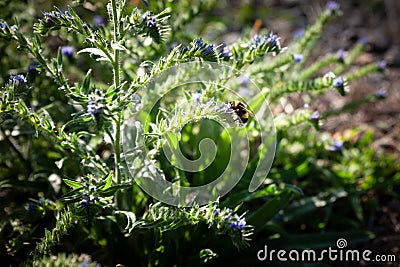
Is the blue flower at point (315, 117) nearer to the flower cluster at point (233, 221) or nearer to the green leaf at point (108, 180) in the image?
the flower cluster at point (233, 221)

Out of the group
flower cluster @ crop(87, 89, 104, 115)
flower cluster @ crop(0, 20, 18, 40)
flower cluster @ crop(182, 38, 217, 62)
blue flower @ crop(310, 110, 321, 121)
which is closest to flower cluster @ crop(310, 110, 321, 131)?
blue flower @ crop(310, 110, 321, 121)

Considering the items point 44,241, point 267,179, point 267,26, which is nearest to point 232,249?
point 267,179

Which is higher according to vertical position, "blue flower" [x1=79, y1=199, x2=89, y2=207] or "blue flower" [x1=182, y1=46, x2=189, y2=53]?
"blue flower" [x1=182, y1=46, x2=189, y2=53]

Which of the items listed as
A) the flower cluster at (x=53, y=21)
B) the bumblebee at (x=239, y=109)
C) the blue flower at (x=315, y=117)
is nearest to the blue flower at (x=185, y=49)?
the bumblebee at (x=239, y=109)

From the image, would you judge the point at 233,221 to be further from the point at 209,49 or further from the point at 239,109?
the point at 209,49

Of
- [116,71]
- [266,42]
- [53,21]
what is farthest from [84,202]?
[266,42]

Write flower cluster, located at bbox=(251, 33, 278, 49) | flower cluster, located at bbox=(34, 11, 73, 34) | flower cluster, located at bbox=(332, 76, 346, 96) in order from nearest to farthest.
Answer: flower cluster, located at bbox=(34, 11, 73, 34) → flower cluster, located at bbox=(251, 33, 278, 49) → flower cluster, located at bbox=(332, 76, 346, 96)

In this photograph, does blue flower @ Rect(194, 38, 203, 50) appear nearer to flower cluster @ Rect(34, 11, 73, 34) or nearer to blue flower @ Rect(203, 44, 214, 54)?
blue flower @ Rect(203, 44, 214, 54)
